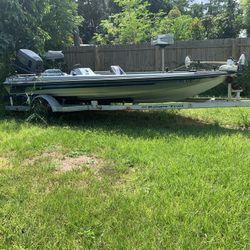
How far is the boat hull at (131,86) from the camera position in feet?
19.5

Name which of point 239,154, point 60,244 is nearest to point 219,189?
point 239,154

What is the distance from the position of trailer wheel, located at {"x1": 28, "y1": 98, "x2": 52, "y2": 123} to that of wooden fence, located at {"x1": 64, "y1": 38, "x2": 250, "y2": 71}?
518 centimetres

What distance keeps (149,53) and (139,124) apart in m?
5.42

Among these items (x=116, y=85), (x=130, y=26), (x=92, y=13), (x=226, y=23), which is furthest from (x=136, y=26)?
(x=92, y=13)

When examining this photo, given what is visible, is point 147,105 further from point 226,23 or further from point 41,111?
point 226,23

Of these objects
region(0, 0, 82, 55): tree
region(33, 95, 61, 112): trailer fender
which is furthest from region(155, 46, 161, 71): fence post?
region(33, 95, 61, 112): trailer fender

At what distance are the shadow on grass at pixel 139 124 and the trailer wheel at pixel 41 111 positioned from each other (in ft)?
0.48

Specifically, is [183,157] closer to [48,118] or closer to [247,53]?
[48,118]

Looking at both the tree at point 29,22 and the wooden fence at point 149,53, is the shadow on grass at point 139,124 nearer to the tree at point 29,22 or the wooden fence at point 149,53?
the tree at point 29,22

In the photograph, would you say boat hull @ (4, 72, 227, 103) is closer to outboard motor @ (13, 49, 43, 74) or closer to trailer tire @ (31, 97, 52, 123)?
trailer tire @ (31, 97, 52, 123)

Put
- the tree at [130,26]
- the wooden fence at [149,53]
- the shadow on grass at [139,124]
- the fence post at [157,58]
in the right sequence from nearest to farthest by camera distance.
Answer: the shadow on grass at [139,124], the wooden fence at [149,53], the fence post at [157,58], the tree at [130,26]

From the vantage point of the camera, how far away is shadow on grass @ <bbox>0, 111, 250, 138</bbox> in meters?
5.49

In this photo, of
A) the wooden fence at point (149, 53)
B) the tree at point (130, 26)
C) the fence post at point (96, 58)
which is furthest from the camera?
the tree at point (130, 26)

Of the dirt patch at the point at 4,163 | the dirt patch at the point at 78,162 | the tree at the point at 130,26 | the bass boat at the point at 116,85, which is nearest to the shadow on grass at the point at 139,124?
the bass boat at the point at 116,85
